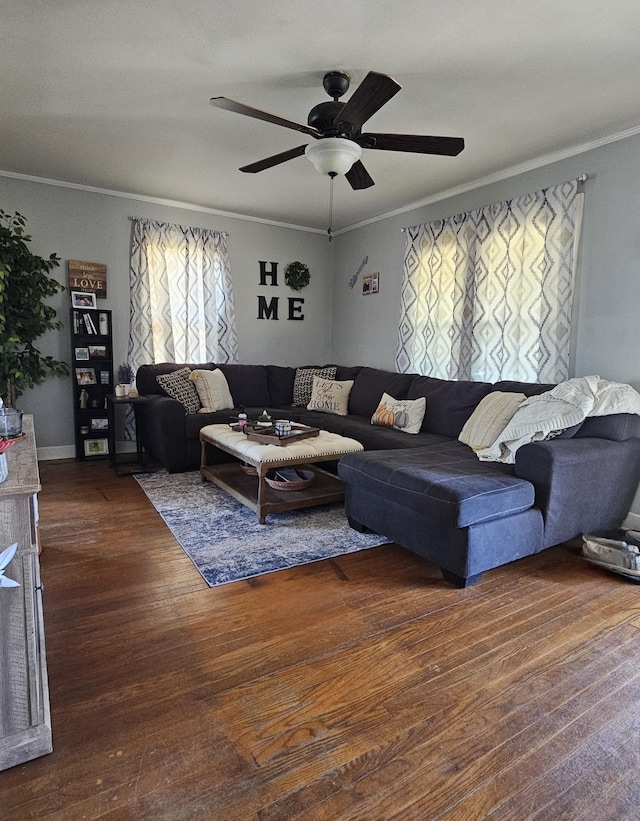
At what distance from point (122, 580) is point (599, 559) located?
2430 mm

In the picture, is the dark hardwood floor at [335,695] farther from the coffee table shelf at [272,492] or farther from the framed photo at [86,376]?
the framed photo at [86,376]

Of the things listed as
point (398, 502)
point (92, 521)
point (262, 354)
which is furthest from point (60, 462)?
point (398, 502)

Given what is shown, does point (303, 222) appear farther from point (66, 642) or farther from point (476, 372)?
point (66, 642)

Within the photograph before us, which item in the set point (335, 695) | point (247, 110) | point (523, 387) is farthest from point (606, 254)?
point (335, 695)

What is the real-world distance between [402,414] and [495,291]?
4.03 ft

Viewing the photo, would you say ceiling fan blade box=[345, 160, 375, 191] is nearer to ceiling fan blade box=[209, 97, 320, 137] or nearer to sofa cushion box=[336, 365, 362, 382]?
ceiling fan blade box=[209, 97, 320, 137]

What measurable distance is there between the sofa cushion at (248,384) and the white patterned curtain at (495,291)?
57.9 inches

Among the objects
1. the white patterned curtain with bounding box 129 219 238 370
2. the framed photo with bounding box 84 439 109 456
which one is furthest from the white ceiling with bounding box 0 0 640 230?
the framed photo with bounding box 84 439 109 456

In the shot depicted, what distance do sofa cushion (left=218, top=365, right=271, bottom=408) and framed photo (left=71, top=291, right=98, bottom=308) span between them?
131cm

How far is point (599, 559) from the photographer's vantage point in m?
2.50

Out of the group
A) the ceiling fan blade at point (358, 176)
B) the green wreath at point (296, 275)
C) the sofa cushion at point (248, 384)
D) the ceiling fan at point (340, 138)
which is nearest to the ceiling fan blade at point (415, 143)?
the ceiling fan at point (340, 138)

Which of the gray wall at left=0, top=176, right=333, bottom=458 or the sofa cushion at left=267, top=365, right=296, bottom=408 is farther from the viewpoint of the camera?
the sofa cushion at left=267, top=365, right=296, bottom=408

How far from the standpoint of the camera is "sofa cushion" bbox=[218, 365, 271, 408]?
15.9 feet

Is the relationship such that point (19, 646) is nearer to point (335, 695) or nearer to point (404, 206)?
point (335, 695)
